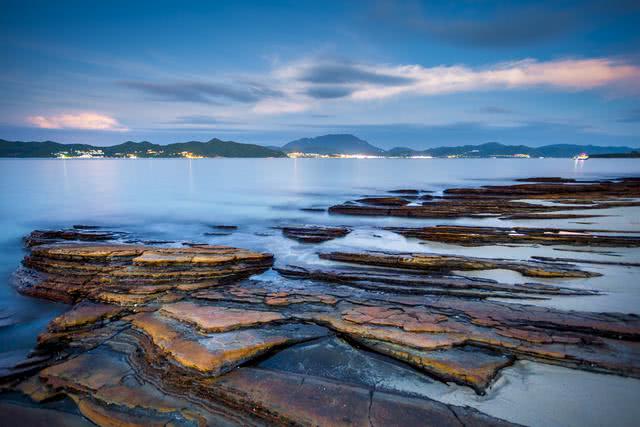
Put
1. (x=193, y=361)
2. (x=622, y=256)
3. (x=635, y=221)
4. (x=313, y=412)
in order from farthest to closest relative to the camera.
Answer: (x=635, y=221) → (x=622, y=256) → (x=193, y=361) → (x=313, y=412)

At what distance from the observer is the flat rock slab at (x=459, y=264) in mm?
13148

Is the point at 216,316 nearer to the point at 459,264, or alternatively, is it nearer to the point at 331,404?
the point at 331,404

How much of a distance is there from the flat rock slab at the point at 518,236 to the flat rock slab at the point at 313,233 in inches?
149

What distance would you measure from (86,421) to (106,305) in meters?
4.85

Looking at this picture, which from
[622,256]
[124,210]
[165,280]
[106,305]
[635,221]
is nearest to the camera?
[106,305]

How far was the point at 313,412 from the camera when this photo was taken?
5.90 m

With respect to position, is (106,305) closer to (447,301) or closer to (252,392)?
(252,392)

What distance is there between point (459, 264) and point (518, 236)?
266 inches

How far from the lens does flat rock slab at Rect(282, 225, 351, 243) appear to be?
19750 millimetres

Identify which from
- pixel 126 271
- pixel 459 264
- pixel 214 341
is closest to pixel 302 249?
pixel 459 264

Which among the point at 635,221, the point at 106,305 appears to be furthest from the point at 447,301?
the point at 635,221

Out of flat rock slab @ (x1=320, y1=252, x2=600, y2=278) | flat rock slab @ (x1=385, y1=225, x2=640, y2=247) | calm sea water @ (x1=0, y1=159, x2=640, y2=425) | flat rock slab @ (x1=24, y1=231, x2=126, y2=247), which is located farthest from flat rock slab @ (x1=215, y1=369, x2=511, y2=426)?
flat rock slab @ (x1=24, y1=231, x2=126, y2=247)

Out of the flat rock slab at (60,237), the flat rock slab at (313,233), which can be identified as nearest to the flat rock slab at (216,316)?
the flat rock slab at (313,233)

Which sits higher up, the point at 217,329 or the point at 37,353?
the point at 217,329
